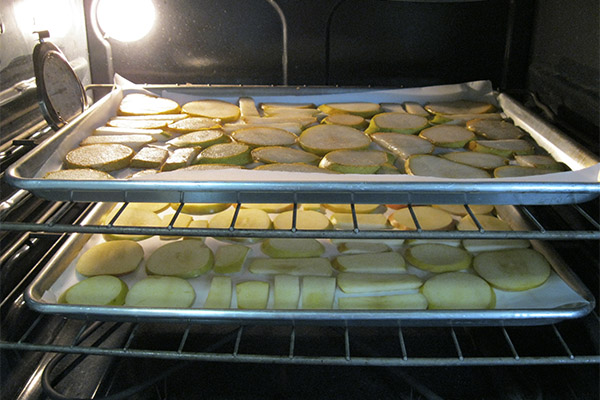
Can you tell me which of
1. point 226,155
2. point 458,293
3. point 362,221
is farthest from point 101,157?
point 458,293

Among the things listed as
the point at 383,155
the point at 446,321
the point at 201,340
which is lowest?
the point at 201,340

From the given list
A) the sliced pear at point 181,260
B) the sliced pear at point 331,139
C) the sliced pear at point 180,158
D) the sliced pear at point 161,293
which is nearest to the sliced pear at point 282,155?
the sliced pear at point 331,139

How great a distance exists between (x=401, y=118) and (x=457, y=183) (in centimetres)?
61

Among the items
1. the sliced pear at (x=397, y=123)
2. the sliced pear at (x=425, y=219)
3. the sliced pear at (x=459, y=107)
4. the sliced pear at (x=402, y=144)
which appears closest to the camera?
the sliced pear at (x=425, y=219)

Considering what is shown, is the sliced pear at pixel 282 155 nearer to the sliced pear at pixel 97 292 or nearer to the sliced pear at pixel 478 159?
the sliced pear at pixel 478 159

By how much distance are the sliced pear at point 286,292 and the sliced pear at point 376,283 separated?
0.09m

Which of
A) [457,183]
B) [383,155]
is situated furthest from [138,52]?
[457,183]

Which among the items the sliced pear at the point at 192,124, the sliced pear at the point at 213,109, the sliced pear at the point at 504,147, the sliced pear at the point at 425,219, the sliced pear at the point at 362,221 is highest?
the sliced pear at the point at 213,109

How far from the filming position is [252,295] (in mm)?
1034

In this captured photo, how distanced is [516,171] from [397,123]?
356 mm

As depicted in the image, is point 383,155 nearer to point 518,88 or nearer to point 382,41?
point 382,41

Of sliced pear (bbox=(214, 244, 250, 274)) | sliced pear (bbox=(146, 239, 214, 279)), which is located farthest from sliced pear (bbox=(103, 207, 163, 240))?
sliced pear (bbox=(214, 244, 250, 274))

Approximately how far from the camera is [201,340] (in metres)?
1.35

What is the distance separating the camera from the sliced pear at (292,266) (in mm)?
1094
